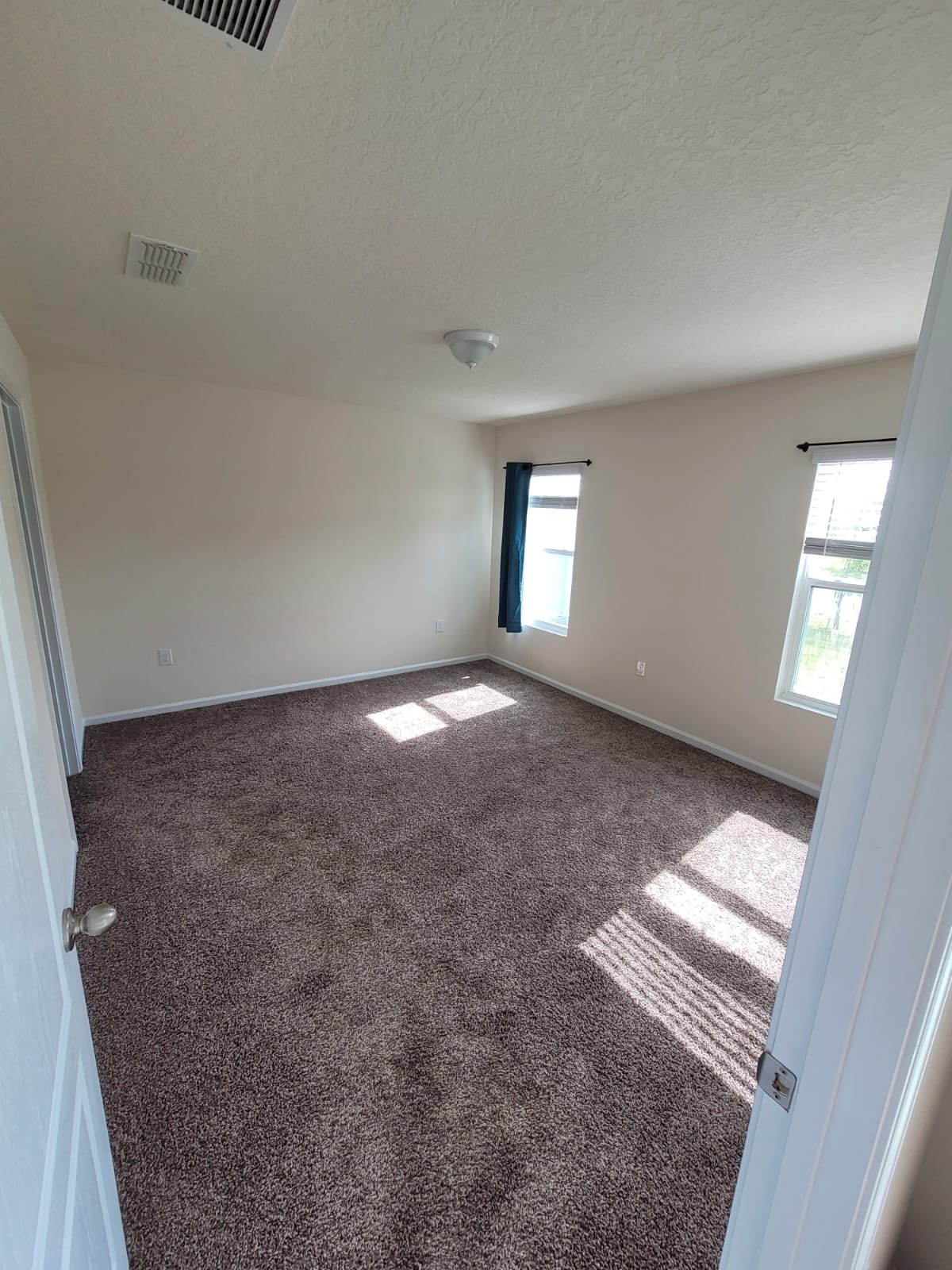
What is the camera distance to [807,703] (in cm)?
307

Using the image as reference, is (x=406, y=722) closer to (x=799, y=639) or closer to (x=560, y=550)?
(x=560, y=550)

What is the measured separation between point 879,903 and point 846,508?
2914 millimetres

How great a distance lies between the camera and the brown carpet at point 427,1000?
1.20 metres

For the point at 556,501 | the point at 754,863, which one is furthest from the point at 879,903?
the point at 556,501

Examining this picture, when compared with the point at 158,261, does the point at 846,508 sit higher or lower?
lower

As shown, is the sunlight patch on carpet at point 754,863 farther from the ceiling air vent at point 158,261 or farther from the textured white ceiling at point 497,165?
the ceiling air vent at point 158,261

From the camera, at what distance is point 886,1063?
54 centimetres

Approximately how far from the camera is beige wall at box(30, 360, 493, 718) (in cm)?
337

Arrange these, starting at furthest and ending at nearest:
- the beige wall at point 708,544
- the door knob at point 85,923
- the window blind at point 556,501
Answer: the window blind at point 556,501
the beige wall at point 708,544
the door knob at point 85,923

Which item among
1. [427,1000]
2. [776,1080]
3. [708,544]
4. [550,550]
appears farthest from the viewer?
[550,550]

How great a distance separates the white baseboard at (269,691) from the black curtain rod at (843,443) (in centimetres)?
340

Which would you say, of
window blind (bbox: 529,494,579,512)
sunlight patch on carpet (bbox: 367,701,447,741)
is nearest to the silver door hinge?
sunlight patch on carpet (bbox: 367,701,447,741)

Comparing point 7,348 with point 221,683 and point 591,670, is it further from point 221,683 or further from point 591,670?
point 591,670

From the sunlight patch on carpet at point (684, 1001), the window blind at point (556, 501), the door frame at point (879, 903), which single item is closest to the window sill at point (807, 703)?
the sunlight patch on carpet at point (684, 1001)
